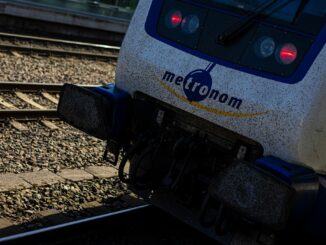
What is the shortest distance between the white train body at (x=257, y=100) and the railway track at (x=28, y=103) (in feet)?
9.77

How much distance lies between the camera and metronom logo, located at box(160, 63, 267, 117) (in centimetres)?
419

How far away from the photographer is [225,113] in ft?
13.8

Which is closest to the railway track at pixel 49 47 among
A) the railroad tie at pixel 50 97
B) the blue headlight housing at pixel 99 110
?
the railroad tie at pixel 50 97

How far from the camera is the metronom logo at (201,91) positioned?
419 cm

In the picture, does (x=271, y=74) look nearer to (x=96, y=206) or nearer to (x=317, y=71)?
(x=317, y=71)

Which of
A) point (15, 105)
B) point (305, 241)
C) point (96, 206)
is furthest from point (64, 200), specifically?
point (15, 105)

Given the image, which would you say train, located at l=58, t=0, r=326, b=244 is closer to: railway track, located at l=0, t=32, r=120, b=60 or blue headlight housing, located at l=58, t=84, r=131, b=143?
blue headlight housing, located at l=58, t=84, r=131, b=143

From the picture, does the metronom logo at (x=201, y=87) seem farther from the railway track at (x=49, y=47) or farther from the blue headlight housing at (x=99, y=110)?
the railway track at (x=49, y=47)

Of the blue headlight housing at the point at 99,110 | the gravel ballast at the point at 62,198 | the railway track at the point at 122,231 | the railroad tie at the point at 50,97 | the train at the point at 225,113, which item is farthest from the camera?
the railroad tie at the point at 50,97

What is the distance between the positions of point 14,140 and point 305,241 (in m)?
3.63

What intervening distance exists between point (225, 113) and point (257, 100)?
256mm

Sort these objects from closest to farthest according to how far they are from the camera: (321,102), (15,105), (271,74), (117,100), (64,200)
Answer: (321,102), (271,74), (117,100), (64,200), (15,105)

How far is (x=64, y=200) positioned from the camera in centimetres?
534

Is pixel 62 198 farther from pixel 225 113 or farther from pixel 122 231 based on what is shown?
pixel 225 113
